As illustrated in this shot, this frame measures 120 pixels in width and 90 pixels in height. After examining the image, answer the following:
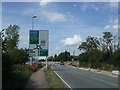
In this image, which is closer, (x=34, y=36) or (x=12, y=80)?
(x=12, y=80)

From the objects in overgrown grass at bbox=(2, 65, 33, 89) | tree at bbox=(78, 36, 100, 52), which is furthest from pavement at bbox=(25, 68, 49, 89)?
tree at bbox=(78, 36, 100, 52)

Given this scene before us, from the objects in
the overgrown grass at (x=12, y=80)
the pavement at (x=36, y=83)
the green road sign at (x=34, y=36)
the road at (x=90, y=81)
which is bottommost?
the road at (x=90, y=81)

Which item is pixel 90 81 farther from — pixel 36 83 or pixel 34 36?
pixel 34 36

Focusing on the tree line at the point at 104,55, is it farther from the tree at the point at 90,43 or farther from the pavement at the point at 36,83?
the pavement at the point at 36,83

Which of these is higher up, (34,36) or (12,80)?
(34,36)

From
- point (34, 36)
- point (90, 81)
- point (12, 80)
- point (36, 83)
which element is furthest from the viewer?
point (34, 36)

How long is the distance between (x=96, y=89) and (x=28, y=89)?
445 centimetres

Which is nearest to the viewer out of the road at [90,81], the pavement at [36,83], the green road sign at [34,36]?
the pavement at [36,83]

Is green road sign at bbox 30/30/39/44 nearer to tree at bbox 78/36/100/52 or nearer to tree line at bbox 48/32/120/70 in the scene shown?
tree line at bbox 48/32/120/70

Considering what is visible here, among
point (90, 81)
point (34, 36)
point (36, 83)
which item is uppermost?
point (34, 36)

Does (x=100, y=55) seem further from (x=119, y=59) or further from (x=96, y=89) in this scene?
(x=96, y=89)

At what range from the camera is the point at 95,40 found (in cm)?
6975

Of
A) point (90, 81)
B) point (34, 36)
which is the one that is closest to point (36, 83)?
point (90, 81)

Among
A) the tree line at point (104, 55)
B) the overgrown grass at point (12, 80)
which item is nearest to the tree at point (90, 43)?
the tree line at point (104, 55)
